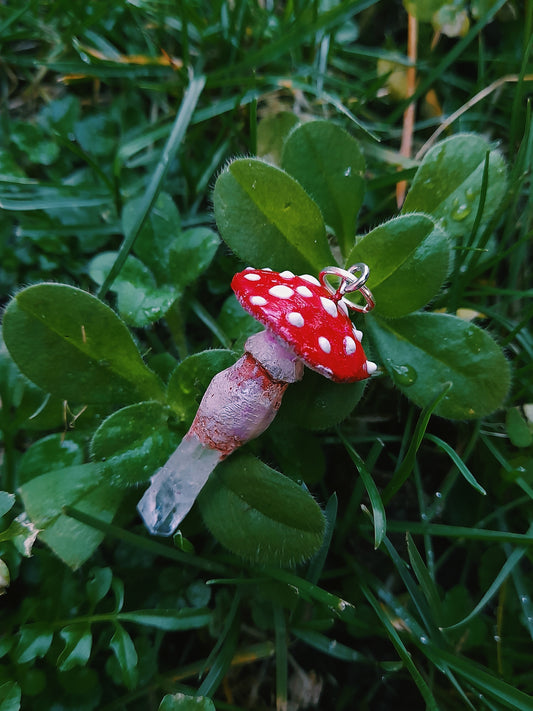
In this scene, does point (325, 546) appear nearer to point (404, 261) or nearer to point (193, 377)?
point (193, 377)

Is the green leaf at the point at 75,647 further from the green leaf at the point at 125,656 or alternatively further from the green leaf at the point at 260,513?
the green leaf at the point at 260,513

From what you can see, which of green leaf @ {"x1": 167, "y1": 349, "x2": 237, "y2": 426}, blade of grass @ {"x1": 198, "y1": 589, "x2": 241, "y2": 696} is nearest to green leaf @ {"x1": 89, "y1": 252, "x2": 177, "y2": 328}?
green leaf @ {"x1": 167, "y1": 349, "x2": 237, "y2": 426}

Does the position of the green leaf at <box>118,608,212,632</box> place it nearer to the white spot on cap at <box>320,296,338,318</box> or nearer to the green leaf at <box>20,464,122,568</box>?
the green leaf at <box>20,464,122,568</box>

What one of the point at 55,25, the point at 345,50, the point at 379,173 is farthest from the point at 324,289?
the point at 55,25

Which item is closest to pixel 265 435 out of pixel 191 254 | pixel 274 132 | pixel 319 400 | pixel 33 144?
pixel 319 400

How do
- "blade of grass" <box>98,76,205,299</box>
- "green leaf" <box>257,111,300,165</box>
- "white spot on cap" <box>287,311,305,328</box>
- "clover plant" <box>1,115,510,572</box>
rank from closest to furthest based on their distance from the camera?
"white spot on cap" <box>287,311,305,328</box> → "clover plant" <box>1,115,510,572</box> → "blade of grass" <box>98,76,205,299</box> → "green leaf" <box>257,111,300,165</box>

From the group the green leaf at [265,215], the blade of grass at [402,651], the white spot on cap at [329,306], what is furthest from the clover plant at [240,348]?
the blade of grass at [402,651]
